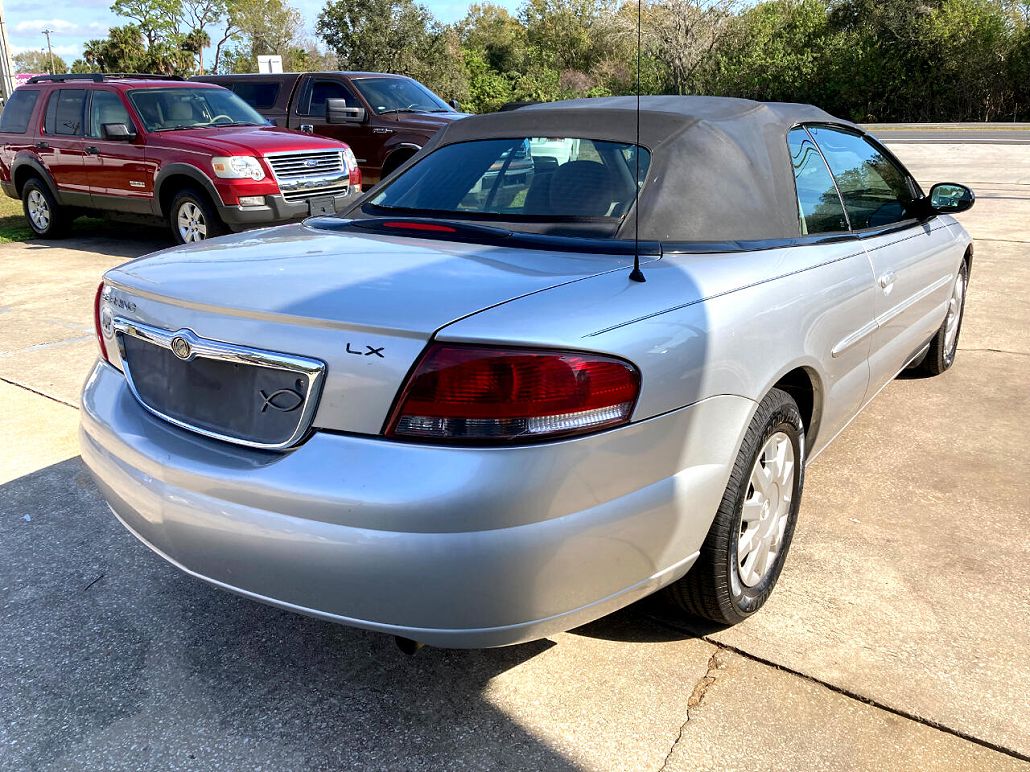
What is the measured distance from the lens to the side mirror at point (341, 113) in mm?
11805

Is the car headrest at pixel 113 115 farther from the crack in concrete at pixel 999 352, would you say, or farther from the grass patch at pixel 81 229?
the crack in concrete at pixel 999 352

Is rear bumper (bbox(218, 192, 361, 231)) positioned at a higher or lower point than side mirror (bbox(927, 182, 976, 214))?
lower

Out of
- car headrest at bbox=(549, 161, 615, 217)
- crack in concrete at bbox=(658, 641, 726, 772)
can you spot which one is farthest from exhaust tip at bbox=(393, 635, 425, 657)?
car headrest at bbox=(549, 161, 615, 217)

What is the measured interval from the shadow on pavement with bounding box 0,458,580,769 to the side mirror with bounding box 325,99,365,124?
377 inches

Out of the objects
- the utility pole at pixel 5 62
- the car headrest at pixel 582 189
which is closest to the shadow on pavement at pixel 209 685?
the car headrest at pixel 582 189

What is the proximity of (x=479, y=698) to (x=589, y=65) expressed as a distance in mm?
57510

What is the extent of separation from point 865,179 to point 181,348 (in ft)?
9.60

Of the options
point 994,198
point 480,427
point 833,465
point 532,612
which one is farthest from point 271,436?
point 994,198

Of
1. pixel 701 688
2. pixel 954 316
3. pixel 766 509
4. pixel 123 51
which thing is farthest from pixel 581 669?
pixel 123 51

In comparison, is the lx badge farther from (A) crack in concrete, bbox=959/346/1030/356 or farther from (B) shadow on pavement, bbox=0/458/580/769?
(A) crack in concrete, bbox=959/346/1030/356

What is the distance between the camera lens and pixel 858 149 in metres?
3.93

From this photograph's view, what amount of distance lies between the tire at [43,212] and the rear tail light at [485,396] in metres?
10.7

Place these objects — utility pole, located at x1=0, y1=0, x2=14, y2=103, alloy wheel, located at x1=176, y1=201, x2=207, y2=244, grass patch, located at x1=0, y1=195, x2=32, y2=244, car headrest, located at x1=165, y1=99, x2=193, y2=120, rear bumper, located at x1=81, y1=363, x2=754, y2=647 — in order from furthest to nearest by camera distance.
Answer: utility pole, located at x1=0, y1=0, x2=14, y2=103
grass patch, located at x1=0, y1=195, x2=32, y2=244
car headrest, located at x1=165, y1=99, x2=193, y2=120
alloy wheel, located at x1=176, y1=201, x2=207, y2=244
rear bumper, located at x1=81, y1=363, x2=754, y2=647

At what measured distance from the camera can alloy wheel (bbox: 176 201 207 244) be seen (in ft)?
31.1
